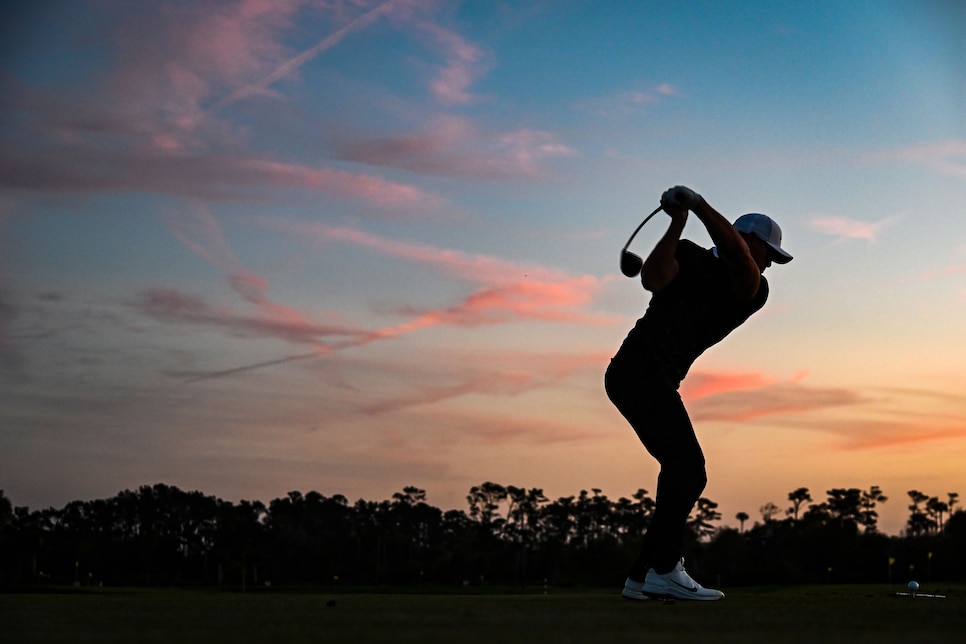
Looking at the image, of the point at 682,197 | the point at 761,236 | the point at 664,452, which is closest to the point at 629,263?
the point at 682,197

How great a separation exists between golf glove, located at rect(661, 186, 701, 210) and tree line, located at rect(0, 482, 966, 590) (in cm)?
12279

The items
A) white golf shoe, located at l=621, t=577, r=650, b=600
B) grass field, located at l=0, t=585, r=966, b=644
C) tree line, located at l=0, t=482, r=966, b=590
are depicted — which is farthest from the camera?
tree line, located at l=0, t=482, r=966, b=590

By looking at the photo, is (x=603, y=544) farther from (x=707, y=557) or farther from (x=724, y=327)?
(x=724, y=327)

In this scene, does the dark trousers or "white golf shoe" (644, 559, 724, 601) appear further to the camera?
the dark trousers

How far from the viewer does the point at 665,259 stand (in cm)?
737

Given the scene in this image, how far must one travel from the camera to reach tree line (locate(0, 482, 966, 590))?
145 meters

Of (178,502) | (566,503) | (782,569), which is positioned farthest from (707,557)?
(178,502)

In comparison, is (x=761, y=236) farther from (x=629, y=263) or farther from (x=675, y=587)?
(x=675, y=587)

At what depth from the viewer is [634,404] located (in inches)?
296

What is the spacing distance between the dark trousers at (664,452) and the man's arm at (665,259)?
61cm

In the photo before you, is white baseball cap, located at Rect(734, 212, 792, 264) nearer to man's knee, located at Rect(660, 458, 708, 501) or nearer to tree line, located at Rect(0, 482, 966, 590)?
man's knee, located at Rect(660, 458, 708, 501)

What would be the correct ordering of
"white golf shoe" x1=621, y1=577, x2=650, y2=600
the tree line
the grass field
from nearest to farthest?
the grass field
"white golf shoe" x1=621, y1=577, x2=650, y2=600
the tree line

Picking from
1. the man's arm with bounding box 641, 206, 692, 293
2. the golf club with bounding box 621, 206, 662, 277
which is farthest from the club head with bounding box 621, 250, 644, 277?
the man's arm with bounding box 641, 206, 692, 293

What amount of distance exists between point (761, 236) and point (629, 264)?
0.99m
